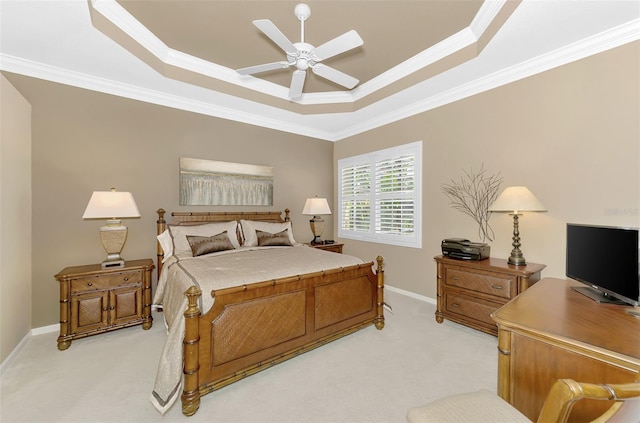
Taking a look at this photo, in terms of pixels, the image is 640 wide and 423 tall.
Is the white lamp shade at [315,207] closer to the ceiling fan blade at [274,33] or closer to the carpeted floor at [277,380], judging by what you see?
the carpeted floor at [277,380]

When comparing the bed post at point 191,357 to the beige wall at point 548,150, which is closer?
the bed post at point 191,357

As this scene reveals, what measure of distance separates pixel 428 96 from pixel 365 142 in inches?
56.1

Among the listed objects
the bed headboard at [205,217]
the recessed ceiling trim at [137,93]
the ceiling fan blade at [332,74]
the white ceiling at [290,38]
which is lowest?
the bed headboard at [205,217]

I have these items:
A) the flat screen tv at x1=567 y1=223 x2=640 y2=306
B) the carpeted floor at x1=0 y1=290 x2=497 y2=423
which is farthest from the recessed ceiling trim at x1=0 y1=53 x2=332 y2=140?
the flat screen tv at x1=567 y1=223 x2=640 y2=306

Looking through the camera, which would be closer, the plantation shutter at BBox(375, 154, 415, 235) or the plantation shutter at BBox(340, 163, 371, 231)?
the plantation shutter at BBox(375, 154, 415, 235)

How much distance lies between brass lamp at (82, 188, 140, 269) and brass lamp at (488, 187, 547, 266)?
404 cm

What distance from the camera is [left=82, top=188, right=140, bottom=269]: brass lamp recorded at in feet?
9.54

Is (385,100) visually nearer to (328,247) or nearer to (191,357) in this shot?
(328,247)

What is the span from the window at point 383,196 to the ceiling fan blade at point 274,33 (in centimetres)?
263

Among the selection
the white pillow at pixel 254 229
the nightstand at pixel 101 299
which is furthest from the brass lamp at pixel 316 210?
the nightstand at pixel 101 299

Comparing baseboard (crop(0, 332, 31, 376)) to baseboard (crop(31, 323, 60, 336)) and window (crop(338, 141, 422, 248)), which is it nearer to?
baseboard (crop(31, 323, 60, 336))

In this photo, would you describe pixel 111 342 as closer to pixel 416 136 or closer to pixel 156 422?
pixel 156 422

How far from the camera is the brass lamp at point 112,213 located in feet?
9.54

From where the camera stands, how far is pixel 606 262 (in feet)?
5.91
